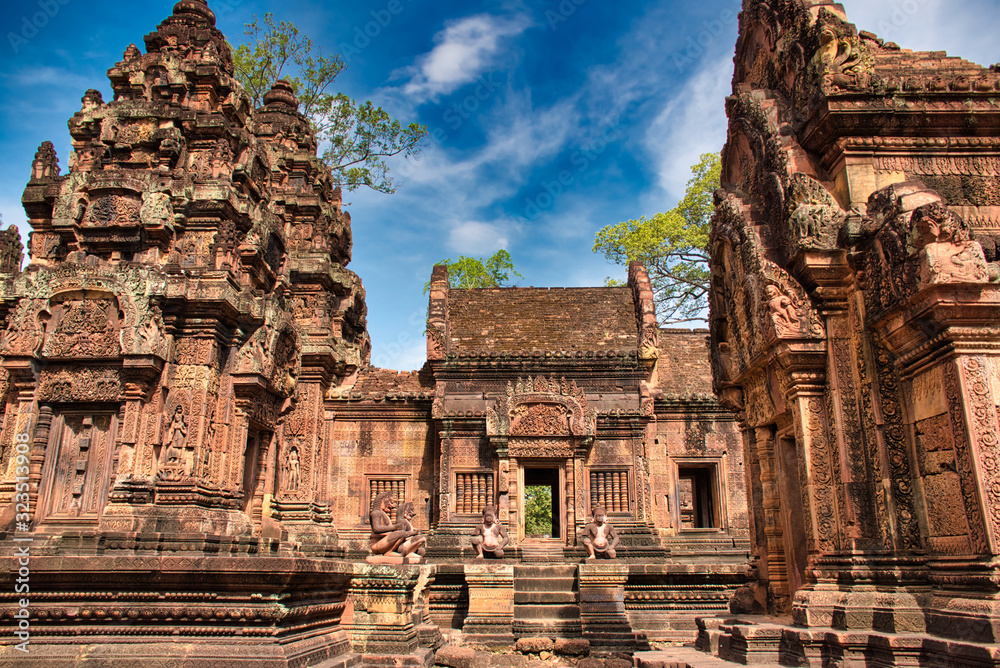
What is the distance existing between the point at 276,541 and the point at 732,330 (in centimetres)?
736

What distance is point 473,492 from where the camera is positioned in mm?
15625

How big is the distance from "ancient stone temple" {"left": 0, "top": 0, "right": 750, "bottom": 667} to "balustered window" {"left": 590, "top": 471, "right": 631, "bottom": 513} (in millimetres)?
49

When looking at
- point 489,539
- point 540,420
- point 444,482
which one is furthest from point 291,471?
point 540,420

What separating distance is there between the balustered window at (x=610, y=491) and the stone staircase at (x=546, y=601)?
106 inches

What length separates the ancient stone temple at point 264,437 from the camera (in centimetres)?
691

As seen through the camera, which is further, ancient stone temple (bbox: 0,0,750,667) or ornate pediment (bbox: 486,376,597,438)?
ornate pediment (bbox: 486,376,597,438)

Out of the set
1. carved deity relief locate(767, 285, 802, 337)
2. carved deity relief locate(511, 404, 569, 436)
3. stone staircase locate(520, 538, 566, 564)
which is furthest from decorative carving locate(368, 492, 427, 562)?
carved deity relief locate(511, 404, 569, 436)

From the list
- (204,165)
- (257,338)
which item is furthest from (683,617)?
(204,165)

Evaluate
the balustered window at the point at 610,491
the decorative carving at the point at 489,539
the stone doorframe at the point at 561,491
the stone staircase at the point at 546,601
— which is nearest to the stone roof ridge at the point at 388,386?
the stone doorframe at the point at 561,491

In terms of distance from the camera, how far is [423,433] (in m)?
16.7

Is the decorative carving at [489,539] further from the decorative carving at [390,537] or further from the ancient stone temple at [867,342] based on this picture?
the ancient stone temple at [867,342]

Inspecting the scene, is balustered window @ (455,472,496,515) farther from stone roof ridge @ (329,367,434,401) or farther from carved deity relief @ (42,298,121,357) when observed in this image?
carved deity relief @ (42,298,121,357)

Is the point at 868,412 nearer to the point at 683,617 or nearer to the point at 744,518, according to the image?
the point at 683,617

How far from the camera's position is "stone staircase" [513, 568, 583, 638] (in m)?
11.5
